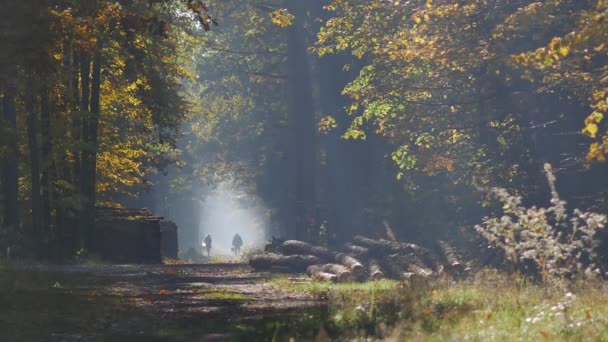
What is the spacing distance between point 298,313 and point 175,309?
194 cm

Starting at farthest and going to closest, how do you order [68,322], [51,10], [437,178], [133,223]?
[437,178] < [133,223] < [51,10] < [68,322]

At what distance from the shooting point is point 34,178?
24.9 m

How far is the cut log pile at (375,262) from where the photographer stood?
2469cm

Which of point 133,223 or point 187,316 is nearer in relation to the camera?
point 187,316

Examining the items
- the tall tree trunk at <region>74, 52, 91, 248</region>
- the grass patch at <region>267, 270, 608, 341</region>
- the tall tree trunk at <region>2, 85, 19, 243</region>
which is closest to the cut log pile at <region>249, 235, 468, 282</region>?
the tall tree trunk at <region>74, 52, 91, 248</region>

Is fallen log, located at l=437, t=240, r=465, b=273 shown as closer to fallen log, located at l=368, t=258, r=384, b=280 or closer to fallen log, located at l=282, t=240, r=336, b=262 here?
fallen log, located at l=368, t=258, r=384, b=280

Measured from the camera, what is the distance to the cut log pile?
24692 millimetres

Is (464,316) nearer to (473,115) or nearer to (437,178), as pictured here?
(473,115)

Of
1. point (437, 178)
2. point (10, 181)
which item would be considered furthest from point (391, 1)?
point (437, 178)

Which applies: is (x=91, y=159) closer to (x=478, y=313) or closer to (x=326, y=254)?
(x=326, y=254)

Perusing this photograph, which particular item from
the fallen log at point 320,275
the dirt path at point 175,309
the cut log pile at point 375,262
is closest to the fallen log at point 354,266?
the cut log pile at point 375,262

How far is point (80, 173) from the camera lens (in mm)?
28359

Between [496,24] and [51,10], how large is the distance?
1716cm

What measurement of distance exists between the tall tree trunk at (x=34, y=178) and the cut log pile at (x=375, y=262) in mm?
6187
